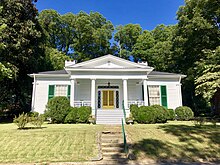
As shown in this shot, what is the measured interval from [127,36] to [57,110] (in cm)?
2761

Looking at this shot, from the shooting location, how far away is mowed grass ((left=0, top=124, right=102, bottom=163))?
7.17 meters

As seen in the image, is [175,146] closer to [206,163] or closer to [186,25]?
[206,163]

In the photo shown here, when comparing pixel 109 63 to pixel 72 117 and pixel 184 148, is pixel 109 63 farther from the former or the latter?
pixel 184 148

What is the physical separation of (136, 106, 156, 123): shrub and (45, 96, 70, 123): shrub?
5.57m

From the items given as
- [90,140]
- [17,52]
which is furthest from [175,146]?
[17,52]

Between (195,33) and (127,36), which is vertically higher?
(127,36)

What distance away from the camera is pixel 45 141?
28.6ft

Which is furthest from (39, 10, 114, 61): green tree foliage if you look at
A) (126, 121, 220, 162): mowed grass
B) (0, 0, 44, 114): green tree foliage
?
(126, 121, 220, 162): mowed grass

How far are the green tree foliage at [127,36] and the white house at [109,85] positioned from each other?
19516 mm

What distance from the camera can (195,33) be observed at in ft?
66.3

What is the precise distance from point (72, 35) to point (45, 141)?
3250 cm

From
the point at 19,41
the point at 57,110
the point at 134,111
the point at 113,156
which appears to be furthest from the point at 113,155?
the point at 19,41

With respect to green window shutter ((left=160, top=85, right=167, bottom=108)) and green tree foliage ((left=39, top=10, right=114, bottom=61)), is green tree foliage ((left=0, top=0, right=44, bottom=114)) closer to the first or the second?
green window shutter ((left=160, top=85, right=167, bottom=108))

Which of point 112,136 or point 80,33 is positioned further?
point 80,33
